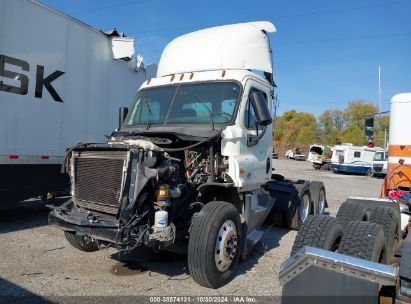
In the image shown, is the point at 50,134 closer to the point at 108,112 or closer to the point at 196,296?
the point at 108,112

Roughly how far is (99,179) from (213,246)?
1589 millimetres

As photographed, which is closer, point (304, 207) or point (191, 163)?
point (191, 163)

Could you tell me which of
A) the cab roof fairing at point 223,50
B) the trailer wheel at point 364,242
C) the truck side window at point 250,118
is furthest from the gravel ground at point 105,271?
the cab roof fairing at point 223,50

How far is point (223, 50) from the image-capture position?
20.4 feet

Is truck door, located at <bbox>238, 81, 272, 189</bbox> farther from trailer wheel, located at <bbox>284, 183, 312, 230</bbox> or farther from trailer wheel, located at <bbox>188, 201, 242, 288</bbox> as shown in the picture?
trailer wheel, located at <bbox>284, 183, 312, 230</bbox>

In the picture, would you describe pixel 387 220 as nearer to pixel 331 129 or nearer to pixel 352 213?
pixel 352 213

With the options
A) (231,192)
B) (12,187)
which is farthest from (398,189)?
(12,187)

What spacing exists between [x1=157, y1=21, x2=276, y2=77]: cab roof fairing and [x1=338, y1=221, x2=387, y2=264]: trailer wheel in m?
3.32

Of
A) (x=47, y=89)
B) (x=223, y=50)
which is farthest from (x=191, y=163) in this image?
(x=47, y=89)

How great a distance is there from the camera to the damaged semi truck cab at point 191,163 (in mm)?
4504

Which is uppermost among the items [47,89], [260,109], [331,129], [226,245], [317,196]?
[331,129]

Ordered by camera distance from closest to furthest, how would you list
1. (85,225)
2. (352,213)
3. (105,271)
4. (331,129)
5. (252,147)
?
1. (85,225)
2. (352,213)
3. (105,271)
4. (252,147)
5. (331,129)

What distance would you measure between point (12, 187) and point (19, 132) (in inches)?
40.0

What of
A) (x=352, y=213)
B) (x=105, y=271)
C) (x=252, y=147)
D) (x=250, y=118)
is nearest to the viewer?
(x=352, y=213)
